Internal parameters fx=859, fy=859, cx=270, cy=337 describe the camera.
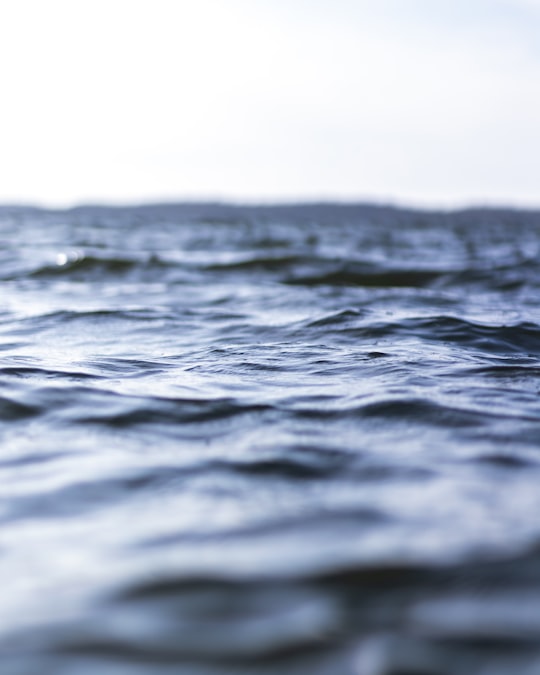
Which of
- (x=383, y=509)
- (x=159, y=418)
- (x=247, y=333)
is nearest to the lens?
(x=383, y=509)

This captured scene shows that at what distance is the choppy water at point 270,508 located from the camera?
70.3 inches

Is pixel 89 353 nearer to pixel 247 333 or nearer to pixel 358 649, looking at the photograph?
pixel 247 333

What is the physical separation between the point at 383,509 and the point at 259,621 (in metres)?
0.75

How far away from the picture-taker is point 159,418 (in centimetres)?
370

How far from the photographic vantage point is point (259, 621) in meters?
1.87

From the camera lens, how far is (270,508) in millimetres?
2537

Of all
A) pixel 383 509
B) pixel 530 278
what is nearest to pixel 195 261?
pixel 530 278

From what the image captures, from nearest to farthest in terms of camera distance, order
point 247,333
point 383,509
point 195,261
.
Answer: point 383,509 < point 247,333 < point 195,261

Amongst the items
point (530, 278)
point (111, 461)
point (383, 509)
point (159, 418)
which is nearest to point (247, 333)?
point (159, 418)

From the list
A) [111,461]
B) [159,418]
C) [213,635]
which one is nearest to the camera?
[213,635]

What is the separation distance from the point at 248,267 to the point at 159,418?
434 inches

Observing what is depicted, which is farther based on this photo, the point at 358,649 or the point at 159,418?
the point at 159,418

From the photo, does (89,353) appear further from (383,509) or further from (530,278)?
(530,278)

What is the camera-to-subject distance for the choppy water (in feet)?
5.86
